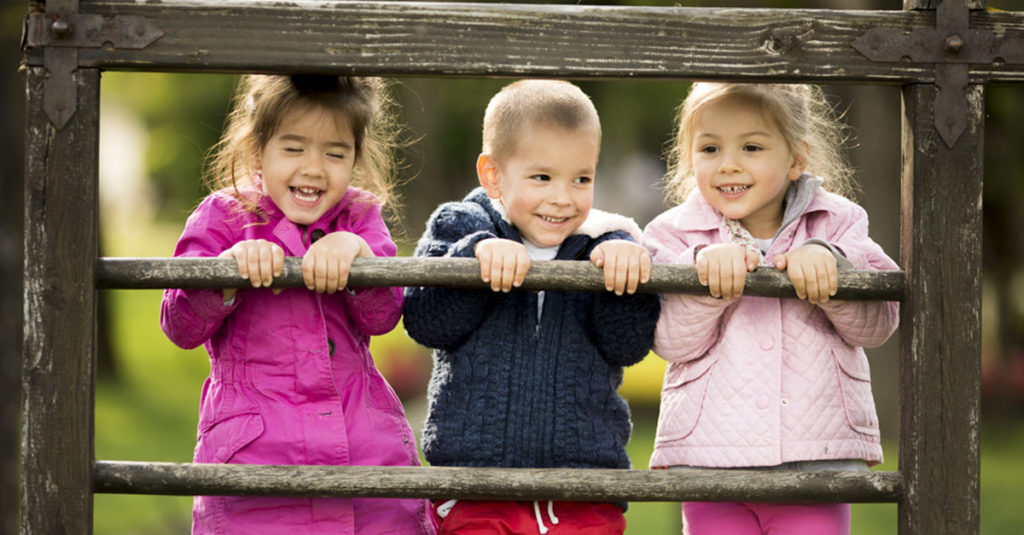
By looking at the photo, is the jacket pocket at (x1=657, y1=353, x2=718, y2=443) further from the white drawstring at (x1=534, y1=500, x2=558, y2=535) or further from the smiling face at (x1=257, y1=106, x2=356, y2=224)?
the smiling face at (x1=257, y1=106, x2=356, y2=224)

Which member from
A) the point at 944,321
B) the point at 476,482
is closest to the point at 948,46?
the point at 944,321

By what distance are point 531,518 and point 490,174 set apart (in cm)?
82

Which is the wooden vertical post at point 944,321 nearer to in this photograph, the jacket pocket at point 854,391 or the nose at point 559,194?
the jacket pocket at point 854,391

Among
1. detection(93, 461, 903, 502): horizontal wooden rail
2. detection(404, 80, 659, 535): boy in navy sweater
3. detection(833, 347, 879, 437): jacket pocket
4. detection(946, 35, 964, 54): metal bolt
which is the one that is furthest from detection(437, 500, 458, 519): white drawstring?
detection(946, 35, 964, 54): metal bolt

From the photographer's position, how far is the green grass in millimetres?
9227

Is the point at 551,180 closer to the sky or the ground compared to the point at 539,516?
closer to the sky

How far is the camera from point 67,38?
2426mm

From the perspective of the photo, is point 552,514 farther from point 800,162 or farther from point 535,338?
point 800,162

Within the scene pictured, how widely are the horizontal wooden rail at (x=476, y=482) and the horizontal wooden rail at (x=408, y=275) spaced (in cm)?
38

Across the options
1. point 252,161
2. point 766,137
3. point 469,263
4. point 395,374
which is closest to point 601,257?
point 469,263

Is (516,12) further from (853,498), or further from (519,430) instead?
(853,498)

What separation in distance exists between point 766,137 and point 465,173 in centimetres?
1173

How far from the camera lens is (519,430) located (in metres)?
2.68

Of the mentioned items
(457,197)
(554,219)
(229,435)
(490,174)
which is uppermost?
(457,197)
